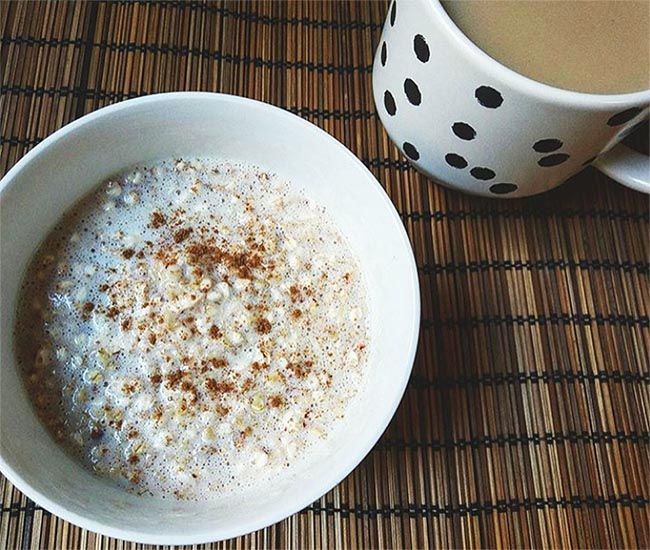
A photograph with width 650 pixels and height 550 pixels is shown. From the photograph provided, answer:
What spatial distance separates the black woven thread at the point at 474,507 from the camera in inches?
28.8

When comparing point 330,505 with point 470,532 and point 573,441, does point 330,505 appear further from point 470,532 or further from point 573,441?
point 573,441

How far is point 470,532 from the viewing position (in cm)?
74

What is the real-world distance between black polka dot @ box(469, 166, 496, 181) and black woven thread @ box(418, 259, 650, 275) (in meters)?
0.10

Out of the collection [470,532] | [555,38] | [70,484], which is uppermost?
[555,38]

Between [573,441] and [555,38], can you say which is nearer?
[555,38]

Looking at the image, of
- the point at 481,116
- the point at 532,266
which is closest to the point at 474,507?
the point at 532,266

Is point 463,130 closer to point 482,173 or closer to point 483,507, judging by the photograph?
point 482,173

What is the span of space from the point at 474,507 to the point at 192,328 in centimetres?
30

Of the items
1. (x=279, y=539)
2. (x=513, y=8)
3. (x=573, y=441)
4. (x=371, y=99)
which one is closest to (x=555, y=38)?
(x=513, y=8)

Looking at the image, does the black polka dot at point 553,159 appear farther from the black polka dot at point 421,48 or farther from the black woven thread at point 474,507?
the black woven thread at point 474,507

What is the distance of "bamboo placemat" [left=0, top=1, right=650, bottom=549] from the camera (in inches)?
29.3

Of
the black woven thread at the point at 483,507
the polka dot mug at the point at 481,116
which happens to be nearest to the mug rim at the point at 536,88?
the polka dot mug at the point at 481,116

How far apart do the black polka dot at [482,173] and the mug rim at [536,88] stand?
0.42ft

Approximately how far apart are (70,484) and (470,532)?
0.35 meters
